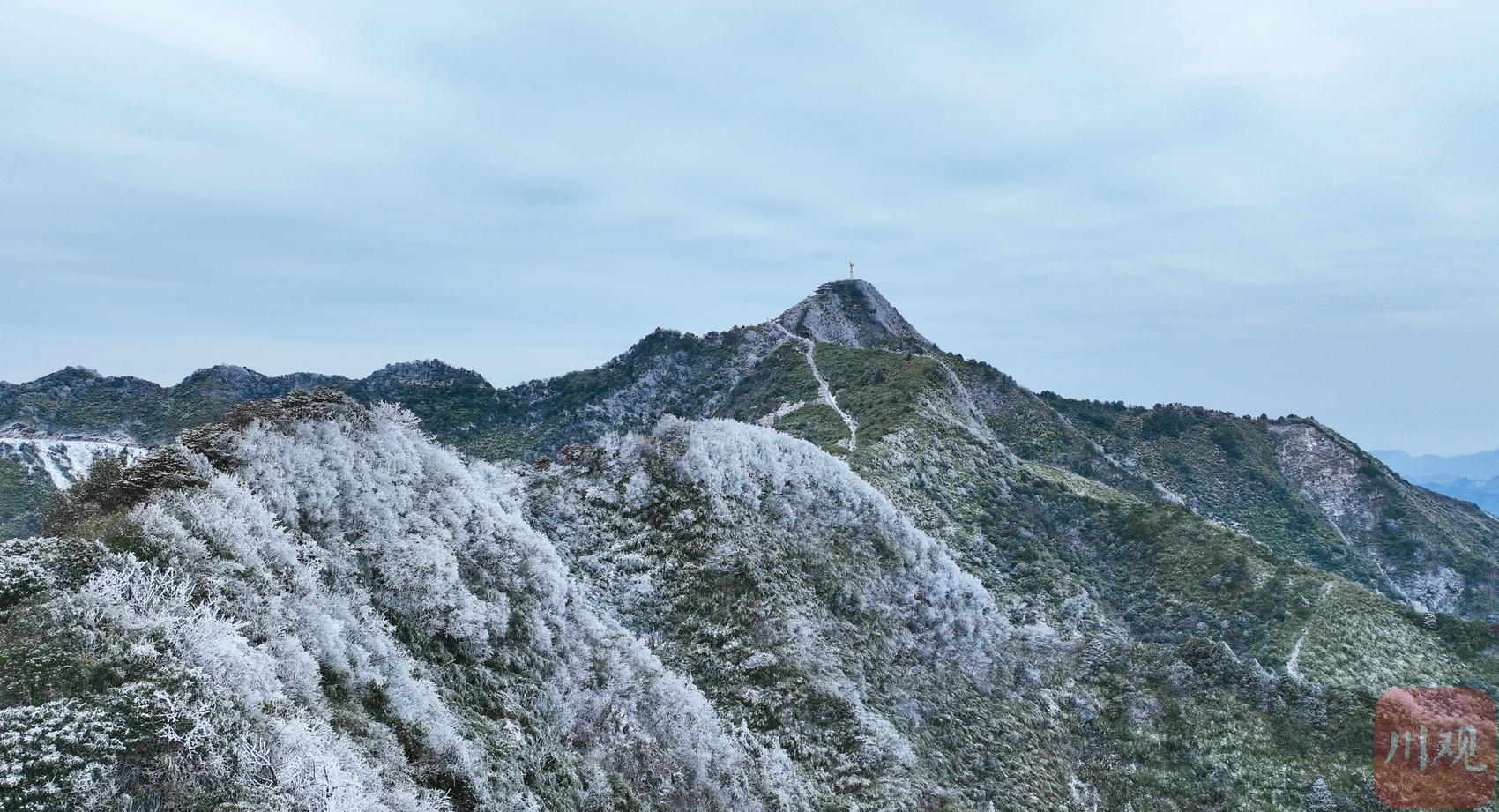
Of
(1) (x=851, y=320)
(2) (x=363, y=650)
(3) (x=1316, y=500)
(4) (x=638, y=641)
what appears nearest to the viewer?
(2) (x=363, y=650)

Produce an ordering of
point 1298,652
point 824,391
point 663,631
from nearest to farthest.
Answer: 1. point 663,631
2. point 1298,652
3. point 824,391

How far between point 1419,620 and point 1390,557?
44102 mm

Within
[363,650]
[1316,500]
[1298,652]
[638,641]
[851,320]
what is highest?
[851,320]

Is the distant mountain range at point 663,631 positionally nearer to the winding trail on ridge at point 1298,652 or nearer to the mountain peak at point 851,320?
the winding trail on ridge at point 1298,652

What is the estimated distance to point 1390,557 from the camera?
6819 cm

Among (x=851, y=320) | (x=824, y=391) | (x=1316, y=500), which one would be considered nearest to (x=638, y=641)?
(x=824, y=391)

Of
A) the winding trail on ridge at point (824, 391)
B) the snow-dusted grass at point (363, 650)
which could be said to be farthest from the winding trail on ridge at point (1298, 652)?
the snow-dusted grass at point (363, 650)

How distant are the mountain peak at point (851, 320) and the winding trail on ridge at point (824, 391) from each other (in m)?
4.45

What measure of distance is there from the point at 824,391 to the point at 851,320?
151 ft

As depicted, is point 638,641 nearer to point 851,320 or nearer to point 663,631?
point 663,631

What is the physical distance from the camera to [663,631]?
76.8 ft

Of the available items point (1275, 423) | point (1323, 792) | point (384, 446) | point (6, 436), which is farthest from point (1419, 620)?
point (6, 436)

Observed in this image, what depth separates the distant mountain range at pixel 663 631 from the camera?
9719 mm

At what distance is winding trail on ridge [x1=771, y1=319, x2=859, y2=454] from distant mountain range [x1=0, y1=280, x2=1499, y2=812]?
60 cm
